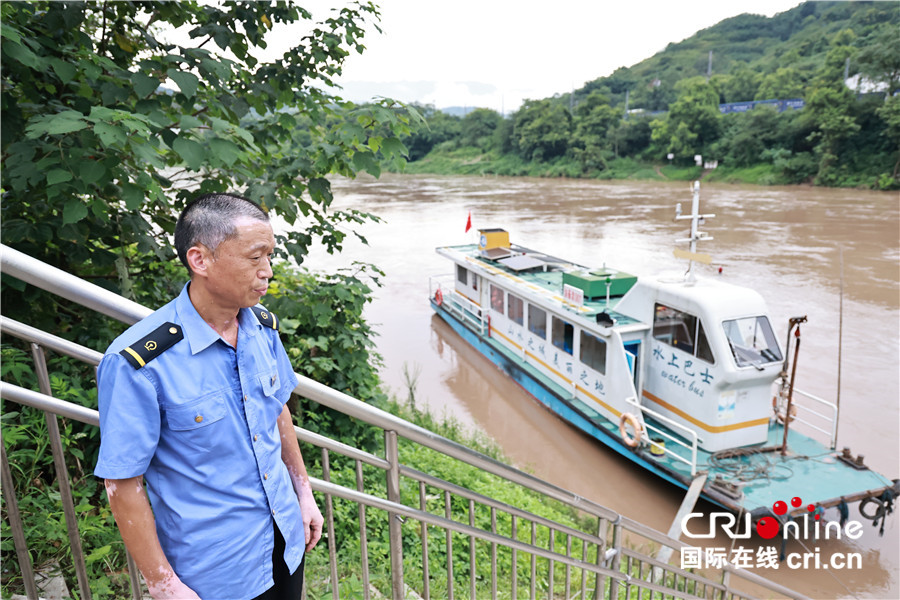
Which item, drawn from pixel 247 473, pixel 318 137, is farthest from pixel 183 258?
pixel 318 137

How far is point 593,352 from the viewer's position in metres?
9.46

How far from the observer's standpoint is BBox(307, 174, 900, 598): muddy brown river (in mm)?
8805

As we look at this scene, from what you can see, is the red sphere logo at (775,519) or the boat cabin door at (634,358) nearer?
the red sphere logo at (775,519)

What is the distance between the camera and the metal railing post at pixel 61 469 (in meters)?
1.50

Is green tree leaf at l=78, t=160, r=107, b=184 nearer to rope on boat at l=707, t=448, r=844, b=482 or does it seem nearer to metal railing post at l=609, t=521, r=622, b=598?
metal railing post at l=609, t=521, r=622, b=598

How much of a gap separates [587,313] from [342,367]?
5.41m

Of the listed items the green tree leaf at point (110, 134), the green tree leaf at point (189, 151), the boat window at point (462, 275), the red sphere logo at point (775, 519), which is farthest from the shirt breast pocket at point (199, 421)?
the boat window at point (462, 275)

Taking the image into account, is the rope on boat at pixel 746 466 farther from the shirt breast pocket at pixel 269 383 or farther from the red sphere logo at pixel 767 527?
the shirt breast pocket at pixel 269 383

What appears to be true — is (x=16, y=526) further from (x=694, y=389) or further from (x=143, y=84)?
(x=694, y=389)

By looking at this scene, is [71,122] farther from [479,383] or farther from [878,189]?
[878,189]

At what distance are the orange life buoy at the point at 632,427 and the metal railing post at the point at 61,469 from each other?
25.0 ft

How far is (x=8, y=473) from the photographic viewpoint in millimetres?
1561

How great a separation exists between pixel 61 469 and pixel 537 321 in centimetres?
983

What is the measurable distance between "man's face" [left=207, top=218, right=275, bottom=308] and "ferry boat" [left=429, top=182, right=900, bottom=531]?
6.76 metres
